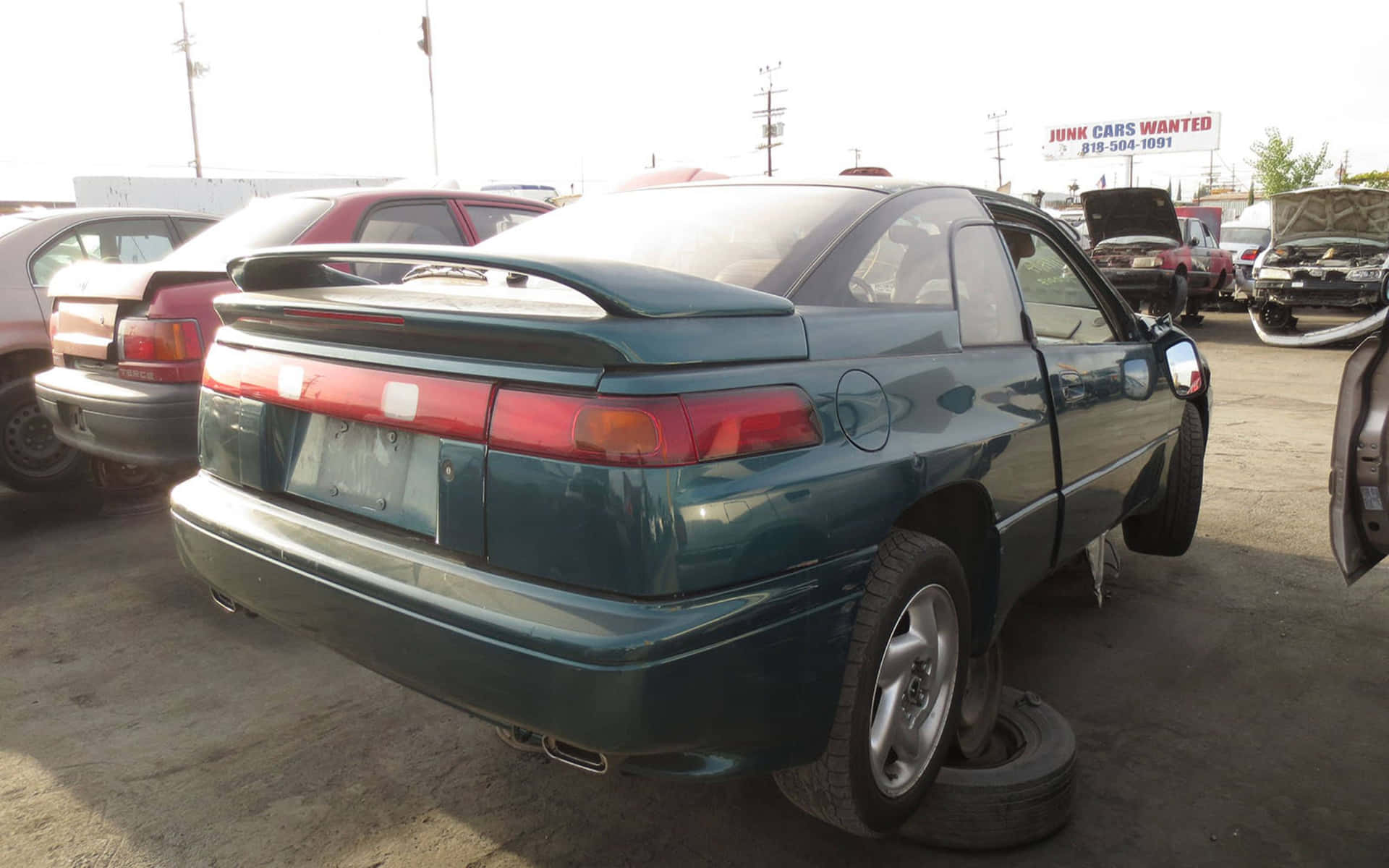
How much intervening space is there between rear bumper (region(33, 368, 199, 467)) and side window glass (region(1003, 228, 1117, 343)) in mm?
3314

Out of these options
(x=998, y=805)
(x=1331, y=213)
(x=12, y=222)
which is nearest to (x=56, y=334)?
(x=12, y=222)

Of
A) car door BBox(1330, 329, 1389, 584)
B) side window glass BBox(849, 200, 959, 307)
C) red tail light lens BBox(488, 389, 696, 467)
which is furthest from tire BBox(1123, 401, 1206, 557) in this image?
red tail light lens BBox(488, 389, 696, 467)

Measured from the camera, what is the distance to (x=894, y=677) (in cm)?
225

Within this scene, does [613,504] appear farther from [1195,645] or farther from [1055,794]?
[1195,645]

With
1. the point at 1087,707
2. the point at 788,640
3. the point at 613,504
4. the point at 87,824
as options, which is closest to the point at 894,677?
the point at 788,640

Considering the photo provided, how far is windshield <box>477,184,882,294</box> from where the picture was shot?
2.39 m

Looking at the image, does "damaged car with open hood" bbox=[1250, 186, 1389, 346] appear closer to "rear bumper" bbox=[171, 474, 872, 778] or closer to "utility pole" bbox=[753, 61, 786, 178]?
"rear bumper" bbox=[171, 474, 872, 778]

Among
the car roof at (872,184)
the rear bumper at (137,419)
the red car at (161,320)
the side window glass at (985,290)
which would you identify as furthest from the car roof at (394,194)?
the side window glass at (985,290)

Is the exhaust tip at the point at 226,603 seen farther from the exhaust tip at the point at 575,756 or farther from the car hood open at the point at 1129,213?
the car hood open at the point at 1129,213

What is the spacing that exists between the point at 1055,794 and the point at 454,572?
1518 millimetres

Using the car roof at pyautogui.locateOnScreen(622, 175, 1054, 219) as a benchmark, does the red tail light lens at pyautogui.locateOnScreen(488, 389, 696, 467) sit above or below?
below

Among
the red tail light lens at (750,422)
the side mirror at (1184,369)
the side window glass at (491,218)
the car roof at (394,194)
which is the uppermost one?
the car roof at (394,194)

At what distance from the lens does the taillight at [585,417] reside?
1751 millimetres

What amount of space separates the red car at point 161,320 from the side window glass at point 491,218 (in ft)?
0.88
